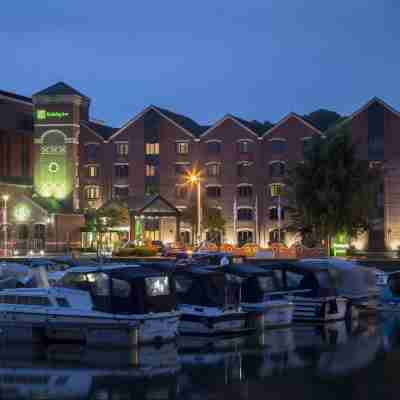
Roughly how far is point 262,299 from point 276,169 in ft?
190

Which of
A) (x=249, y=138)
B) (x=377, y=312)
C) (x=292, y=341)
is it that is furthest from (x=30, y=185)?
(x=292, y=341)

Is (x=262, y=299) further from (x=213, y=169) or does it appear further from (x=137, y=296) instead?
(x=213, y=169)

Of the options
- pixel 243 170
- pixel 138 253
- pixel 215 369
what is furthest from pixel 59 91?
pixel 215 369

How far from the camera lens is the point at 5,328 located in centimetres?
3619

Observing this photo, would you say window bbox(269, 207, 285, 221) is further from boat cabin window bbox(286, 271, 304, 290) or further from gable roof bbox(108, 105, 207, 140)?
boat cabin window bbox(286, 271, 304, 290)

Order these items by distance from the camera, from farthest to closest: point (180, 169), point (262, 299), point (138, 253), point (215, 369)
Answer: point (180, 169)
point (138, 253)
point (262, 299)
point (215, 369)

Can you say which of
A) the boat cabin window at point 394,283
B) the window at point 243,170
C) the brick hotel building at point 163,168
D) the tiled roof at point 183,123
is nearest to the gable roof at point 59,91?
the brick hotel building at point 163,168

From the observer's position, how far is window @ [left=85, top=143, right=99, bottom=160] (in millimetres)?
103812

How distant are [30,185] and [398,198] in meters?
45.4

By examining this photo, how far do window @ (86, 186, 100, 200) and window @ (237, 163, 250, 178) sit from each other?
16493mm

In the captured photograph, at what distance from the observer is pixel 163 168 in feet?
333

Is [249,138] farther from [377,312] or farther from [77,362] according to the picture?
[77,362]

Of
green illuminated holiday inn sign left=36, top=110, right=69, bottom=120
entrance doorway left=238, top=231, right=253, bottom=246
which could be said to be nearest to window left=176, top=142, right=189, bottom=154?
entrance doorway left=238, top=231, right=253, bottom=246

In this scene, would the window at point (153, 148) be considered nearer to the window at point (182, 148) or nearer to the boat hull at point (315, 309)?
the window at point (182, 148)
